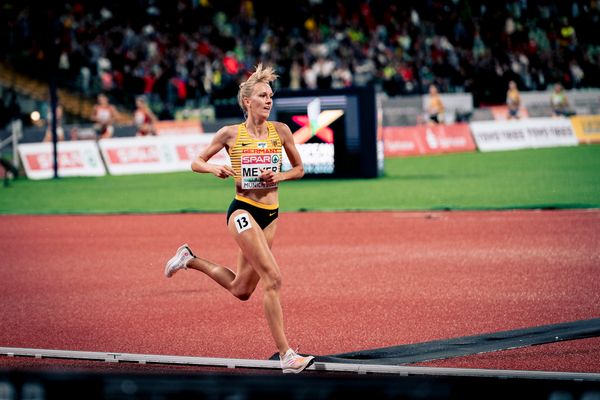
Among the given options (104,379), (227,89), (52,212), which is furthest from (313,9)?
(227,89)

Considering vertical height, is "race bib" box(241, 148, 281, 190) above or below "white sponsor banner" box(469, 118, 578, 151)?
above

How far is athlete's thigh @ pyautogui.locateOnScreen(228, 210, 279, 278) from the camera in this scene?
652 cm

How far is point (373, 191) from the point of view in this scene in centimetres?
2156

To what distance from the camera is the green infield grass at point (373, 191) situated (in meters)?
19.1

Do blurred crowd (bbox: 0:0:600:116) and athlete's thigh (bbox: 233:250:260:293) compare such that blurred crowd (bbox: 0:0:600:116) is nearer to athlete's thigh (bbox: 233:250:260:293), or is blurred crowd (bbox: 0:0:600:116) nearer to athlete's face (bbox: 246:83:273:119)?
athlete's face (bbox: 246:83:273:119)

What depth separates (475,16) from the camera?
7.90 meters

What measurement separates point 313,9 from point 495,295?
3276mm

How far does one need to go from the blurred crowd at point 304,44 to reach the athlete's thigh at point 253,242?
219cm

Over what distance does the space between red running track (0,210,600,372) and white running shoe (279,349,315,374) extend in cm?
100

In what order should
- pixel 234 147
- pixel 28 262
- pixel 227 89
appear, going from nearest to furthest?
pixel 234 147
pixel 28 262
pixel 227 89

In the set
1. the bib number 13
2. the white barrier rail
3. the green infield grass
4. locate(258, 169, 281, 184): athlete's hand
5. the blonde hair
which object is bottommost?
the green infield grass

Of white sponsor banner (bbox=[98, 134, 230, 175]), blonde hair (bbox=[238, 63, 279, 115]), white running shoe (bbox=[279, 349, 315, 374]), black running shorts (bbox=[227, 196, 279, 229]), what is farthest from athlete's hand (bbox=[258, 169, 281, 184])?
white sponsor banner (bbox=[98, 134, 230, 175])

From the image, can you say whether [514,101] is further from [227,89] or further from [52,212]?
[52,212]

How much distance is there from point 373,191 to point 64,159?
444 inches
